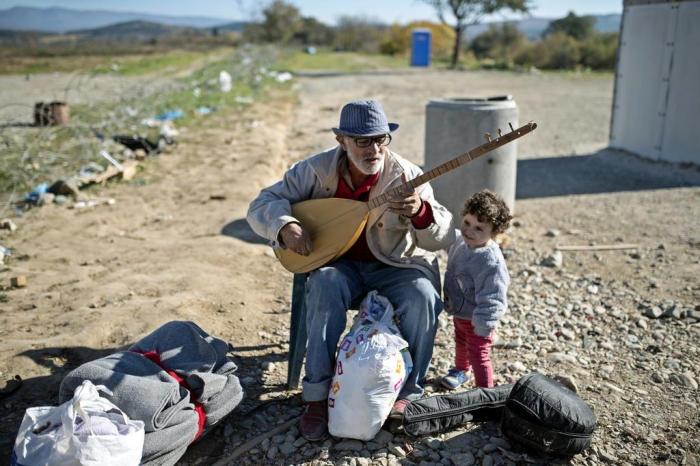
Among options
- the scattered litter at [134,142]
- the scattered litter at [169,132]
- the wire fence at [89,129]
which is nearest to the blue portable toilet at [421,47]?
the wire fence at [89,129]

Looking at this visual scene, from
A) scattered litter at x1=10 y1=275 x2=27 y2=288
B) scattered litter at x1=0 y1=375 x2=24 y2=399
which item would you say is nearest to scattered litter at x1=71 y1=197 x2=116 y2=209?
scattered litter at x1=10 y1=275 x2=27 y2=288

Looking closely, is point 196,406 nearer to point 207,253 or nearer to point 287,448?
point 287,448

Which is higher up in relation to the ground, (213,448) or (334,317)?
(334,317)

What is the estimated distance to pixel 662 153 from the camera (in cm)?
905

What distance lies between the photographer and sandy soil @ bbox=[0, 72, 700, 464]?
154 inches

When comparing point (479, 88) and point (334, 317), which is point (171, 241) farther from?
point (479, 88)

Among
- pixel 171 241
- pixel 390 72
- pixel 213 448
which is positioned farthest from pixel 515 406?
pixel 390 72

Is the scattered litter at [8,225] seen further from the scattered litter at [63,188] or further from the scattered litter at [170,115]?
Result: the scattered litter at [170,115]

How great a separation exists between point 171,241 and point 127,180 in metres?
2.84

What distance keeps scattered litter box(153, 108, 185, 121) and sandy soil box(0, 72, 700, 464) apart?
1.92 metres

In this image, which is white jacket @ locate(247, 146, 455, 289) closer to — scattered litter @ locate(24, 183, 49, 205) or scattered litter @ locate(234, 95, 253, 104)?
scattered litter @ locate(24, 183, 49, 205)

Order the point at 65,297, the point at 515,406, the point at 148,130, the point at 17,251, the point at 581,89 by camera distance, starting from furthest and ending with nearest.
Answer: the point at 581,89 → the point at 148,130 → the point at 17,251 → the point at 65,297 → the point at 515,406

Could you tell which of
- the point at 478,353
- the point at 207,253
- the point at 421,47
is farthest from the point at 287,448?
the point at 421,47

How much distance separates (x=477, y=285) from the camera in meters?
3.21
